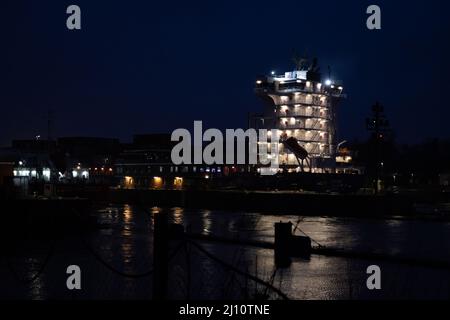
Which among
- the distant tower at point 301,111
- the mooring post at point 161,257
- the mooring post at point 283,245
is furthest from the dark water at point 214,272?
the distant tower at point 301,111

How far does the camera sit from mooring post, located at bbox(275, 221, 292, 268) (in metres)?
21.0

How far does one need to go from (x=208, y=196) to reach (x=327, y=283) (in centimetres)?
5271

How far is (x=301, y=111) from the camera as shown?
101938 millimetres

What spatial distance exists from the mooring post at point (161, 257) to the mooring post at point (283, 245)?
10.5 m

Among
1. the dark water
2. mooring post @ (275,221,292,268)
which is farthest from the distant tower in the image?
mooring post @ (275,221,292,268)

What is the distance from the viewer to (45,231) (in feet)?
117

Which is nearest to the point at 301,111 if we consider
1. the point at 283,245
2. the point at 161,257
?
the point at 283,245

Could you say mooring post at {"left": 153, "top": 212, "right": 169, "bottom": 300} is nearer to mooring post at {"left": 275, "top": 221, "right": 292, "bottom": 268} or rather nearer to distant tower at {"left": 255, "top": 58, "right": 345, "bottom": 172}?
mooring post at {"left": 275, "top": 221, "right": 292, "bottom": 268}

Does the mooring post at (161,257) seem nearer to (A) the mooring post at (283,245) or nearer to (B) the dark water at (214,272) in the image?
(B) the dark water at (214,272)

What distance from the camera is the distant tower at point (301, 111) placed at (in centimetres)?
10162

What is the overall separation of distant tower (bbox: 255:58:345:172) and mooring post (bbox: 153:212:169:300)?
9064cm
